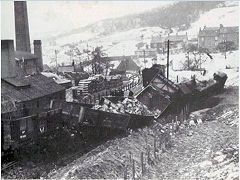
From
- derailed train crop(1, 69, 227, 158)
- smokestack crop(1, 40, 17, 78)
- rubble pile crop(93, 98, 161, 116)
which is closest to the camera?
derailed train crop(1, 69, 227, 158)

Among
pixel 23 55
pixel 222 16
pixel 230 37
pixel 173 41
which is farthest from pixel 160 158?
pixel 173 41

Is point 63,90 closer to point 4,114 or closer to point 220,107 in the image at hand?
point 4,114

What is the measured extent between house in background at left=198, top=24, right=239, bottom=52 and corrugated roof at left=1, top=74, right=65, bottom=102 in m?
42.9

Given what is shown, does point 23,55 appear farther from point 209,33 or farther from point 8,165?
point 209,33

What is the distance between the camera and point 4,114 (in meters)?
14.4

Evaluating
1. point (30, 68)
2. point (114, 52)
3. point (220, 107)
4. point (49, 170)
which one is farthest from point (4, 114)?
point (114, 52)

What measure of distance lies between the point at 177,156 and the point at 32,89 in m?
10.8

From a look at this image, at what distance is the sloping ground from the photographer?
11194mm

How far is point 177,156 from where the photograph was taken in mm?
13781

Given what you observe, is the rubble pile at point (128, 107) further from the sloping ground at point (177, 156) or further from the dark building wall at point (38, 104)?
the dark building wall at point (38, 104)

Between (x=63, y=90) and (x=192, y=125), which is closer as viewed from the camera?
(x=192, y=125)

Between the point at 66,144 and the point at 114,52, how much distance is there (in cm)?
6872

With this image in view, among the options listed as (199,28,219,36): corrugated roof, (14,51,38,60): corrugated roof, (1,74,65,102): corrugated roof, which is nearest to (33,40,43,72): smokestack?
(14,51,38,60): corrugated roof

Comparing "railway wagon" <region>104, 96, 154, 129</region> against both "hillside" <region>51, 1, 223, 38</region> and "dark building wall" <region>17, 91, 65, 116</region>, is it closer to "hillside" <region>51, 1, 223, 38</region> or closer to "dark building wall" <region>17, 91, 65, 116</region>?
"dark building wall" <region>17, 91, 65, 116</region>
